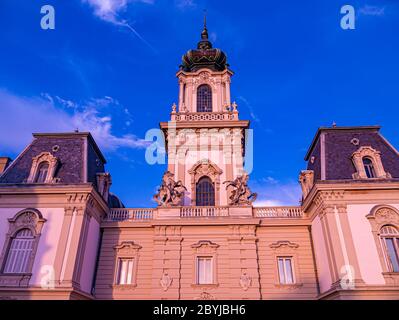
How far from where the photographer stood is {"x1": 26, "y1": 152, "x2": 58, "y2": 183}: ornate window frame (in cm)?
2164

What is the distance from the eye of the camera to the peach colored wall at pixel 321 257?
19397 mm

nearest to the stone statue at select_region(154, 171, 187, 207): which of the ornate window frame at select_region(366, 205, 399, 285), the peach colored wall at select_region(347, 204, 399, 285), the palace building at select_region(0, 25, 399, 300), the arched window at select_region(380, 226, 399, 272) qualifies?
the palace building at select_region(0, 25, 399, 300)

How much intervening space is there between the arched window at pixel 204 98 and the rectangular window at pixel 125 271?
15992 millimetres

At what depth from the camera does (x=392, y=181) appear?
20031mm

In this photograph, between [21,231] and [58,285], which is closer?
[58,285]

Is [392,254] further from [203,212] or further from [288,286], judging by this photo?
[203,212]

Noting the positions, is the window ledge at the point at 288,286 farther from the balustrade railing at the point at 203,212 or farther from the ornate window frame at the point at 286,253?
the balustrade railing at the point at 203,212

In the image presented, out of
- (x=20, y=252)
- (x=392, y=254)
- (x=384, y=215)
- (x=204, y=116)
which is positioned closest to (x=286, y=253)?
(x=392, y=254)

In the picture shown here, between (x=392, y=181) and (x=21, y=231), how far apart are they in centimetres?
2445

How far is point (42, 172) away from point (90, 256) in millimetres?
7082

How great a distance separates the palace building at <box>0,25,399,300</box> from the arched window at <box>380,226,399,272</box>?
0.06 meters
